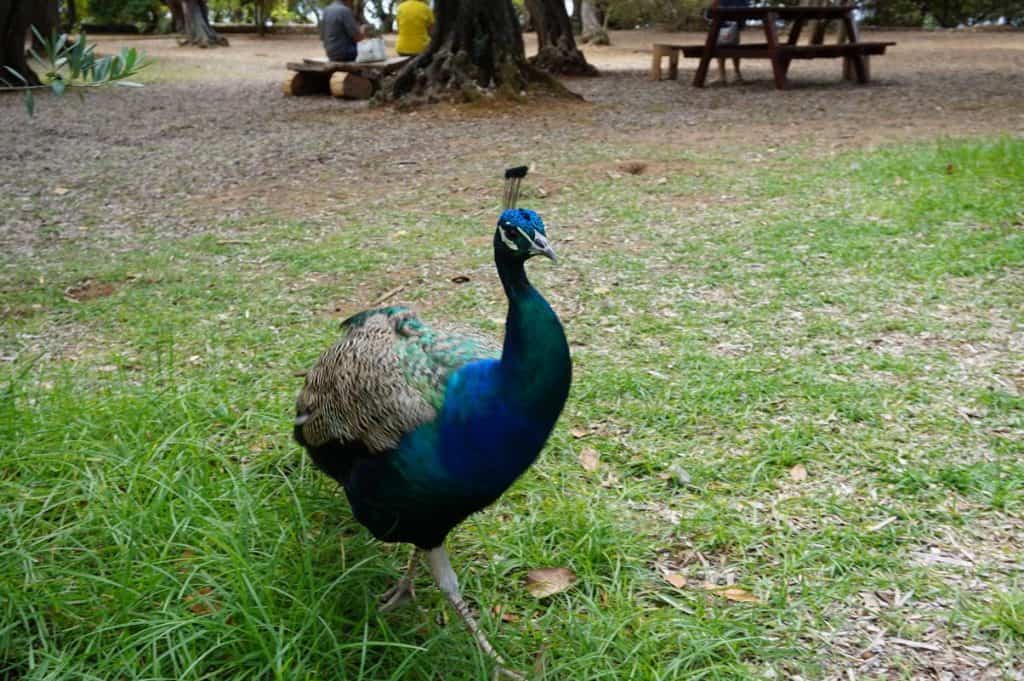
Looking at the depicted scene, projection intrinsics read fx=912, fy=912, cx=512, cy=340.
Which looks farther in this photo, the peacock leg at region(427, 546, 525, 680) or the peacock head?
the peacock leg at region(427, 546, 525, 680)

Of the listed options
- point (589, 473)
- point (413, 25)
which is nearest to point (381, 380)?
point (589, 473)

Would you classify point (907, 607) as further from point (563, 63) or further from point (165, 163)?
point (563, 63)

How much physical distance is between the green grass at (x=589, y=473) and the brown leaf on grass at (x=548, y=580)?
0.09 feet

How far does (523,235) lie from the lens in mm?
1985

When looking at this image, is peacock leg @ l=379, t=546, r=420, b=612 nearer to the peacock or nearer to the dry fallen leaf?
the peacock

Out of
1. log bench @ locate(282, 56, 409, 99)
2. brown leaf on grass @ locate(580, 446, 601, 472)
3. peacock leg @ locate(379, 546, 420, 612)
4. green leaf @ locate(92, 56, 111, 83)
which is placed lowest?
peacock leg @ locate(379, 546, 420, 612)

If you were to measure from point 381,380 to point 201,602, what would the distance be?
0.65 meters

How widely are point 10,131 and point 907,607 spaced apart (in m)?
10.2

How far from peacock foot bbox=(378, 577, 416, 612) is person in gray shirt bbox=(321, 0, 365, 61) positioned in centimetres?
1204

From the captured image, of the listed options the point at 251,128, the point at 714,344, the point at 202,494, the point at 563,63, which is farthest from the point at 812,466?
the point at 563,63

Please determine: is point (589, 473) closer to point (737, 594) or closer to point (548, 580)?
point (548, 580)

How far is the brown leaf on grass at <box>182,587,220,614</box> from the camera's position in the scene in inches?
81.5

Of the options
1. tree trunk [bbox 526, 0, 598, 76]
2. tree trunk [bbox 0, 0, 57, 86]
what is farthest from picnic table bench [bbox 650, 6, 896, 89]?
tree trunk [bbox 0, 0, 57, 86]

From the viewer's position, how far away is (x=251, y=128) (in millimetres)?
9961
